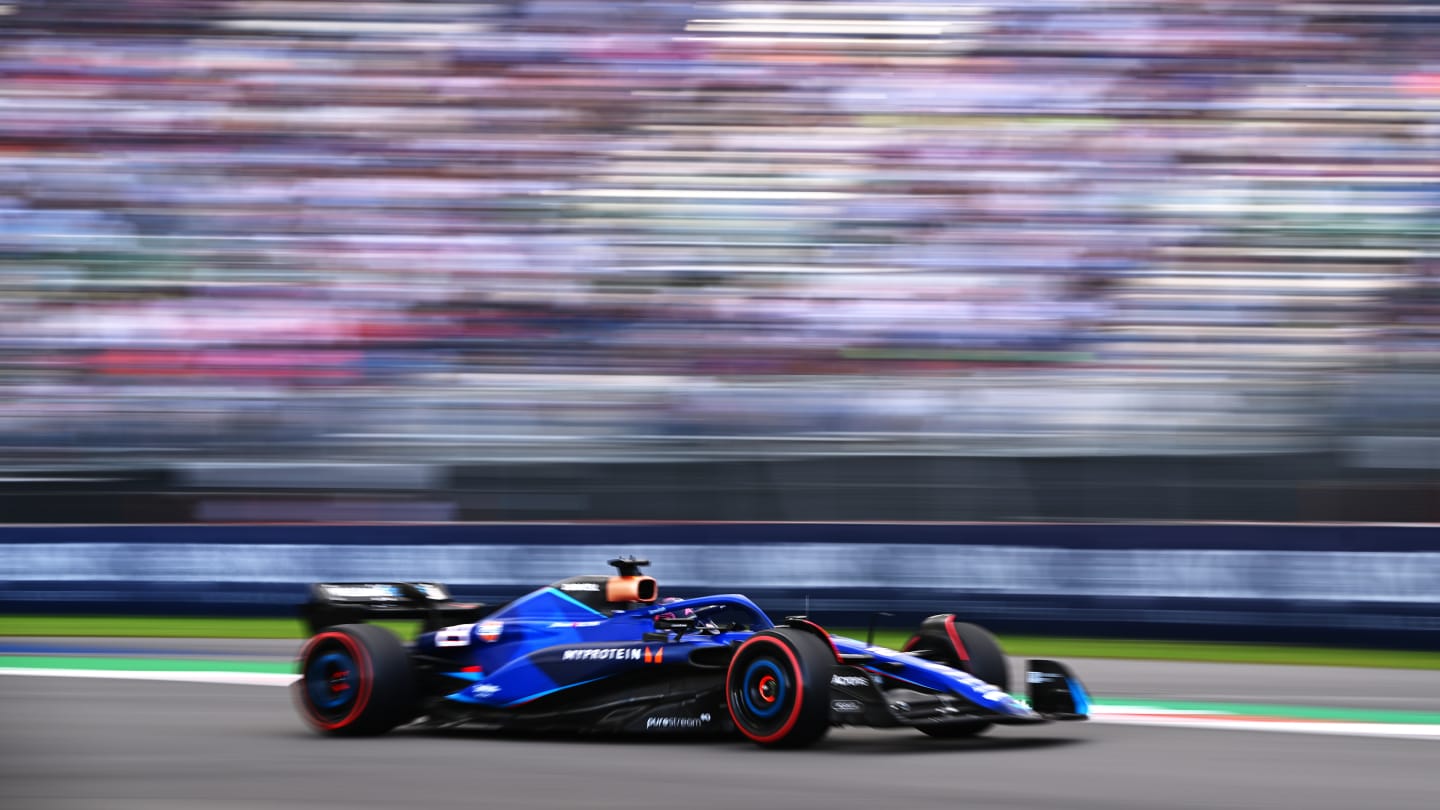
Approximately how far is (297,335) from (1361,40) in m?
11.3

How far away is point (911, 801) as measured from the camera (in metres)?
5.52

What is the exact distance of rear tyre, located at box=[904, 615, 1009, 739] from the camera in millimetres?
7293

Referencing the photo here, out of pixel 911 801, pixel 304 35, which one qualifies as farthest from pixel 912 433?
pixel 304 35

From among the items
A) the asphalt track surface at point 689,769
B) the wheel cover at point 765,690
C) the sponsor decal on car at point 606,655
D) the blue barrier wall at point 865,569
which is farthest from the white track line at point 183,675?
the wheel cover at point 765,690

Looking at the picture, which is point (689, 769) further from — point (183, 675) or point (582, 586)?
point (183, 675)

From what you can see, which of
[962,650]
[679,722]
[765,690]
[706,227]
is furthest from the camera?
[706,227]

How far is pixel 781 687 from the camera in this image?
21.5ft

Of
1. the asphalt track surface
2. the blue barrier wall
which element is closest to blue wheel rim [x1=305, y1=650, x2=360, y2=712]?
the asphalt track surface

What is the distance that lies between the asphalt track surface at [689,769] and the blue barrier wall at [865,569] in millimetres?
4302

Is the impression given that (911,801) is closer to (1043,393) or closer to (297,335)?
(1043,393)

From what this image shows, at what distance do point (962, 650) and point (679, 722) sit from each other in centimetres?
128

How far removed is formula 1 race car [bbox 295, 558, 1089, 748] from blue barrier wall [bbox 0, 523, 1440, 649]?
5068mm

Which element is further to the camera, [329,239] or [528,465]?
[329,239]

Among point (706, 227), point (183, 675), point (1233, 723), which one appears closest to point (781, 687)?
point (1233, 723)
